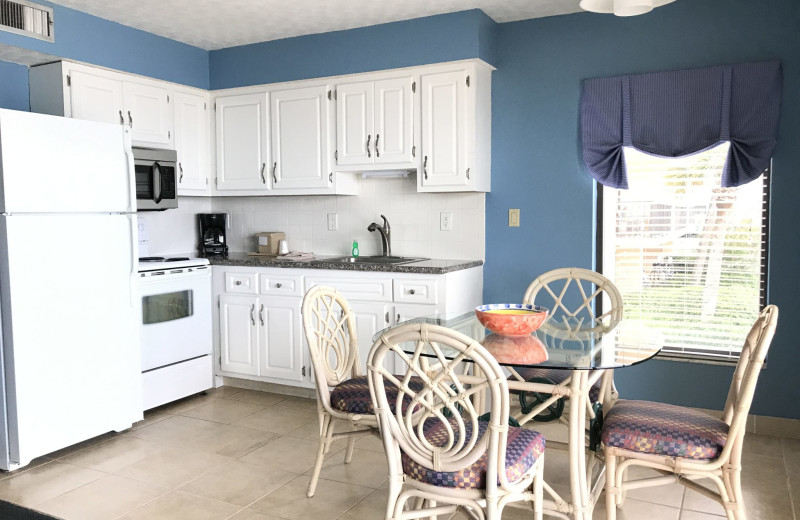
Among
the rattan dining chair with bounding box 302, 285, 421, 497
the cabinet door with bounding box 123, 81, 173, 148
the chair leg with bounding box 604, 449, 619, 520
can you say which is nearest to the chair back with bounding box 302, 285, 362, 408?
the rattan dining chair with bounding box 302, 285, 421, 497

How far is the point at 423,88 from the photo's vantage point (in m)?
4.07

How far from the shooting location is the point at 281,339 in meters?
4.36

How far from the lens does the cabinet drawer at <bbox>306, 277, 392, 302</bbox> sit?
3.99 m

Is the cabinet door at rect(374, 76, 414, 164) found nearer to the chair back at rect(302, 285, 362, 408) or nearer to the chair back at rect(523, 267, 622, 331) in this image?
the chair back at rect(523, 267, 622, 331)

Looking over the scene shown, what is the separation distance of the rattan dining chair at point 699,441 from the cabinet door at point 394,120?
2.35 meters

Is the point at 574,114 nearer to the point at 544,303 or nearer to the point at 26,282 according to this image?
the point at 544,303

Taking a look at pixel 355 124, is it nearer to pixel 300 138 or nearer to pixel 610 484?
pixel 300 138

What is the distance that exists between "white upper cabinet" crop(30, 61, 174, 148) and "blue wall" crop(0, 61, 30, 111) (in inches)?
1.7

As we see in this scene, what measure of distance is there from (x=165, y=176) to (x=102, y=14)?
105cm

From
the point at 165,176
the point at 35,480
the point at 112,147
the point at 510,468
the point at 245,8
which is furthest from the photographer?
the point at 165,176

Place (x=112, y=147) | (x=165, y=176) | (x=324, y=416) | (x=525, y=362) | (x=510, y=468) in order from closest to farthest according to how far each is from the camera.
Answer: (x=510, y=468) → (x=525, y=362) → (x=324, y=416) → (x=112, y=147) → (x=165, y=176)

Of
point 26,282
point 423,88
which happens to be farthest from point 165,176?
point 423,88

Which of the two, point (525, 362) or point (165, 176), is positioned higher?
point (165, 176)

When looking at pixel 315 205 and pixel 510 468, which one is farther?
pixel 315 205
